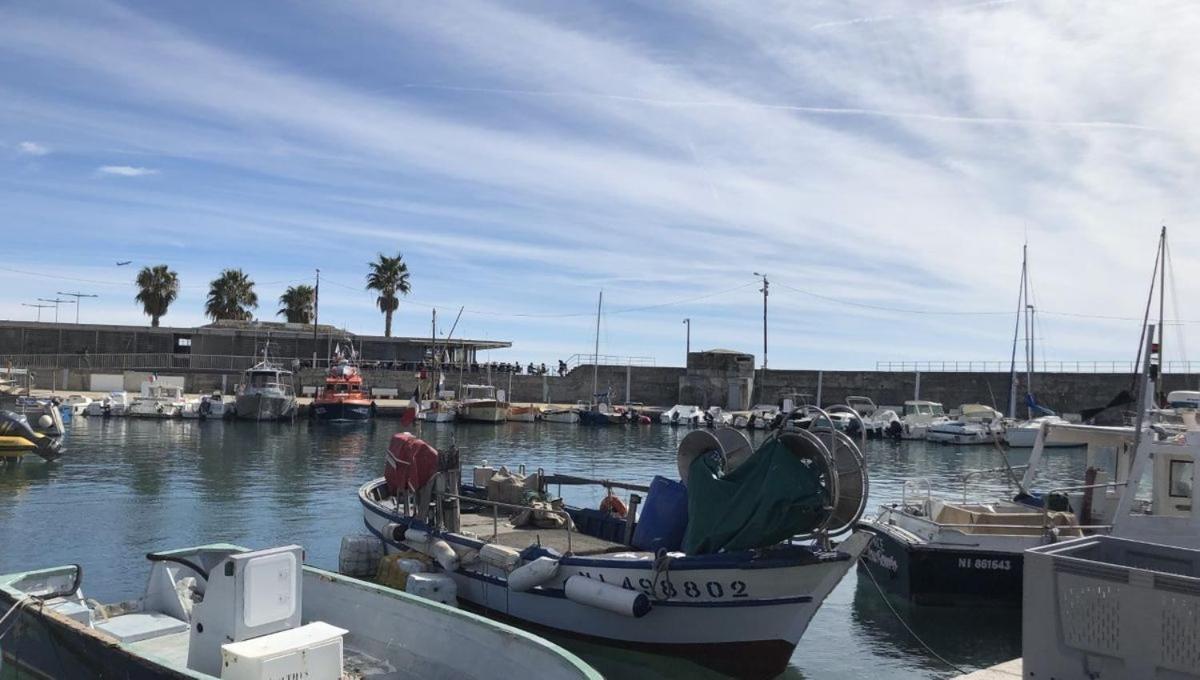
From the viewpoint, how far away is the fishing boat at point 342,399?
61.9 metres

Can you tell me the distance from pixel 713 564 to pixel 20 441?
32.2 meters

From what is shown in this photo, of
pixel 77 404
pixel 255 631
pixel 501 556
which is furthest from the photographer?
pixel 77 404

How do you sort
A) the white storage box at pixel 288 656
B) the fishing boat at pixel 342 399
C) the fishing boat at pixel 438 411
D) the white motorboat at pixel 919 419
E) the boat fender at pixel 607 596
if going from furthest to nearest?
the fishing boat at pixel 438 411 < the fishing boat at pixel 342 399 < the white motorboat at pixel 919 419 < the boat fender at pixel 607 596 < the white storage box at pixel 288 656

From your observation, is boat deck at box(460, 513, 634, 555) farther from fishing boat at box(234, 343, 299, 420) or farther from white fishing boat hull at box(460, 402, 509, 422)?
white fishing boat hull at box(460, 402, 509, 422)

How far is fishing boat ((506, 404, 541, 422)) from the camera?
68.7 metres

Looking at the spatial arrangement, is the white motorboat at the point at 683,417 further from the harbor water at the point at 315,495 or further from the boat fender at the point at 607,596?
the boat fender at the point at 607,596

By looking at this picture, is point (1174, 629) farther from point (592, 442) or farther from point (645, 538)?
point (592, 442)

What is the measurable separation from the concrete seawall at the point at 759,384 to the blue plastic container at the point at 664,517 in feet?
205

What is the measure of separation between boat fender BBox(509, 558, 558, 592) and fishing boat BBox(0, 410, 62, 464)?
29.2m

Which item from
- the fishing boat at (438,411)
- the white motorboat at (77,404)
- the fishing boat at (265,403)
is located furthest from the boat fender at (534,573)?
the white motorboat at (77,404)

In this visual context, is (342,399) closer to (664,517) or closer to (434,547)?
(434,547)

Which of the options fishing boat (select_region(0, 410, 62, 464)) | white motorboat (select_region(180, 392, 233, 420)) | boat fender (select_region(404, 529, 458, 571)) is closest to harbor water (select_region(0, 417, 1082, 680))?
fishing boat (select_region(0, 410, 62, 464))

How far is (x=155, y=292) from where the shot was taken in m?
85.2

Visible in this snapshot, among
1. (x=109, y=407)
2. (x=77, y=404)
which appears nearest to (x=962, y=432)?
(x=109, y=407)
